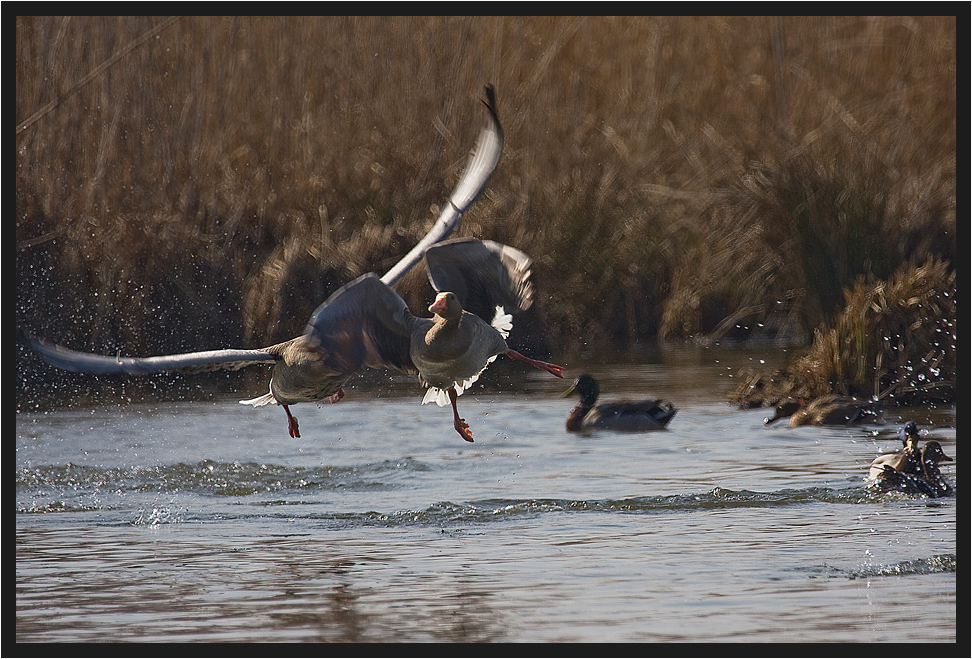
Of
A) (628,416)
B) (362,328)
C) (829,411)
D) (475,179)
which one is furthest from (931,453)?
(362,328)

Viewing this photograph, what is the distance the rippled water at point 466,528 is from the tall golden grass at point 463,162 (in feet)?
5.08

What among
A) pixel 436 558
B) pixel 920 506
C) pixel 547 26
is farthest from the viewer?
pixel 547 26

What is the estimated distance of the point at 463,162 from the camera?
54.1 feet

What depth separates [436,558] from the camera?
799 cm

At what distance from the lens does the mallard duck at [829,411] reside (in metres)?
12.2

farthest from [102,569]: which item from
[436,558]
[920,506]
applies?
[920,506]

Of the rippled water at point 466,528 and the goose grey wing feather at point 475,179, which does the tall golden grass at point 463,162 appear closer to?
the rippled water at point 466,528

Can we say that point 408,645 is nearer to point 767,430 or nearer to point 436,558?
point 436,558

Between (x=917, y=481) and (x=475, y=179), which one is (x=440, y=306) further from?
(x=917, y=481)

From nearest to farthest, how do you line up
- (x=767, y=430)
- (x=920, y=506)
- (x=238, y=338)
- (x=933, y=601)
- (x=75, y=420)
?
(x=933, y=601)
(x=920, y=506)
(x=767, y=430)
(x=75, y=420)
(x=238, y=338)

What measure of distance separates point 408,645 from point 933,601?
2381mm

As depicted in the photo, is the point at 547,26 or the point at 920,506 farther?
the point at 547,26

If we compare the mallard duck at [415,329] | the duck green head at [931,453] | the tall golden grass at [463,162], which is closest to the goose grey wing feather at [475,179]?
the mallard duck at [415,329]

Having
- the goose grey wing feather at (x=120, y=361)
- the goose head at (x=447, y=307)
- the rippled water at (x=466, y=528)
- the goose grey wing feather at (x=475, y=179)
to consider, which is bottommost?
the rippled water at (x=466, y=528)
